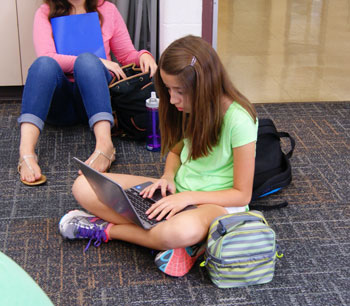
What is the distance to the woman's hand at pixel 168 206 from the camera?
5.86 ft

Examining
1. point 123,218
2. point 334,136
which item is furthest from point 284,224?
point 334,136

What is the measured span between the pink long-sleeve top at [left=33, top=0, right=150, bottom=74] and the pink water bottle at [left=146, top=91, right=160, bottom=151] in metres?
0.29

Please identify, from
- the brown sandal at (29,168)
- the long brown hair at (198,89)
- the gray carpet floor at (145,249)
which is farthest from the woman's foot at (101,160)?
the long brown hair at (198,89)

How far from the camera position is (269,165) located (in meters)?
2.27

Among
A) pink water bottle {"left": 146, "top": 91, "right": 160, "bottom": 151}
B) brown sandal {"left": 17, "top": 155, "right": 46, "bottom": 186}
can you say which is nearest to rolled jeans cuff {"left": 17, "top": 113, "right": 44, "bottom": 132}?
brown sandal {"left": 17, "top": 155, "right": 46, "bottom": 186}

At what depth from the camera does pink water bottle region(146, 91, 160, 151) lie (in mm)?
2619

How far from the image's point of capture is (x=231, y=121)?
177 centimetres

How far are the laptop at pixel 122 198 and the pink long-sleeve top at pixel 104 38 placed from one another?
0.98m

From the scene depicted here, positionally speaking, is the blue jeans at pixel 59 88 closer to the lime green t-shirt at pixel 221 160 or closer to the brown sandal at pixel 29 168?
the brown sandal at pixel 29 168

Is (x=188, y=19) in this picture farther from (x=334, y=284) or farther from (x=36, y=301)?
(x=36, y=301)

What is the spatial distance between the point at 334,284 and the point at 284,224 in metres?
0.37

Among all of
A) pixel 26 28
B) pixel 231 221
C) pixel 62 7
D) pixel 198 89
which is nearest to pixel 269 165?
pixel 231 221

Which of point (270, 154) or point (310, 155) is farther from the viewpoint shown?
point (310, 155)

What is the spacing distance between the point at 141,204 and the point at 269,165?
0.65 meters
